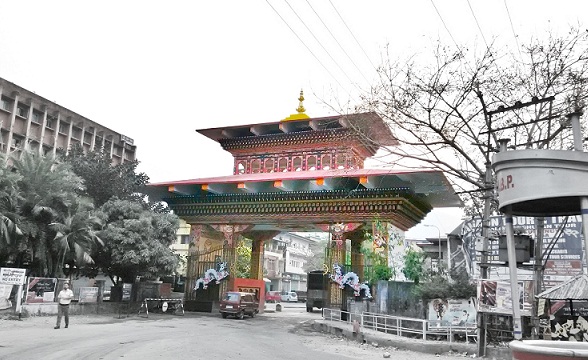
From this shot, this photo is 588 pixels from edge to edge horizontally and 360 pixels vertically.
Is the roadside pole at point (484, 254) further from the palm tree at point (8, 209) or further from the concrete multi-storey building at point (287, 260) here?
the concrete multi-storey building at point (287, 260)

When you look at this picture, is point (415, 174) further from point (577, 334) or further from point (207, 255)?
point (207, 255)

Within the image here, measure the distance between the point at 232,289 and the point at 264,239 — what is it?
5276 mm

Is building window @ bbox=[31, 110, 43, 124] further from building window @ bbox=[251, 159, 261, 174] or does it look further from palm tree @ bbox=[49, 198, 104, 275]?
palm tree @ bbox=[49, 198, 104, 275]

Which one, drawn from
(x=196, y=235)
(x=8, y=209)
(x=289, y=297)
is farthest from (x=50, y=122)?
(x=8, y=209)

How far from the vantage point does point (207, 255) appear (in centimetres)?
2895

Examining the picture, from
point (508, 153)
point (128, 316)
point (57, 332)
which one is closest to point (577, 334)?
point (508, 153)

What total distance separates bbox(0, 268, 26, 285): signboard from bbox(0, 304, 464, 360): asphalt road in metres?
1.55

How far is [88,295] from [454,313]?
55.0ft

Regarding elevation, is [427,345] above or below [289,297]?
above

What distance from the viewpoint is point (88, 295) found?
2380cm

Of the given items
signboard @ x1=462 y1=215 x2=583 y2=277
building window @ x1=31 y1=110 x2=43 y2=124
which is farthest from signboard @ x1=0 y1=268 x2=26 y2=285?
building window @ x1=31 y1=110 x2=43 y2=124

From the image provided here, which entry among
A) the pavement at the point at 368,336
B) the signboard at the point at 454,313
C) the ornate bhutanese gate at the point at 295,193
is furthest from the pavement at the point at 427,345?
the ornate bhutanese gate at the point at 295,193

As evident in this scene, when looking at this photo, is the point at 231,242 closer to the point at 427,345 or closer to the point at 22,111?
the point at 427,345

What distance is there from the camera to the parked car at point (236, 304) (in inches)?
990
